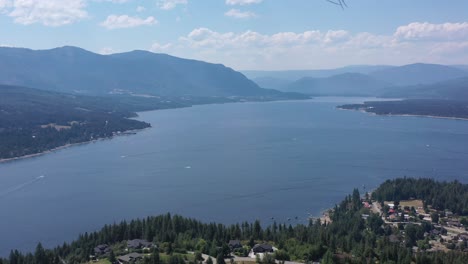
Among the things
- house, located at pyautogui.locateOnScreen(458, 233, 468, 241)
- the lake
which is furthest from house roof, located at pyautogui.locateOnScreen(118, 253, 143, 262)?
house, located at pyautogui.locateOnScreen(458, 233, 468, 241)

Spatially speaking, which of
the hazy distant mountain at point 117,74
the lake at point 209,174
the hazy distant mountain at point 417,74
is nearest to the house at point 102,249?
the lake at point 209,174

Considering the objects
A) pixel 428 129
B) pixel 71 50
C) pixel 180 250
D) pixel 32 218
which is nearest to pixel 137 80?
pixel 71 50

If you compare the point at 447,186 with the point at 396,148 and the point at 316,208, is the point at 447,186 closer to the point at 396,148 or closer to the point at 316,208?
the point at 316,208

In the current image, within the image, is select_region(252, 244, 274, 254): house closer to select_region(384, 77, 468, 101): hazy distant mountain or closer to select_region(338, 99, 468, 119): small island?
select_region(338, 99, 468, 119): small island

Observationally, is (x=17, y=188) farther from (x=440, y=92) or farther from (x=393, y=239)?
(x=440, y=92)

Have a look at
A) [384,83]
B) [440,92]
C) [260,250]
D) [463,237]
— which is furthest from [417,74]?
[260,250]

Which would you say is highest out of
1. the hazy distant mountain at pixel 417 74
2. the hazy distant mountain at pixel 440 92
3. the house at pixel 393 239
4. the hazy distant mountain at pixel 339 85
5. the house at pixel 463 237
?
the hazy distant mountain at pixel 417 74

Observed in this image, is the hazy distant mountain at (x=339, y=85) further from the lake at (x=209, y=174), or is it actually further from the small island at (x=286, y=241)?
the small island at (x=286, y=241)
